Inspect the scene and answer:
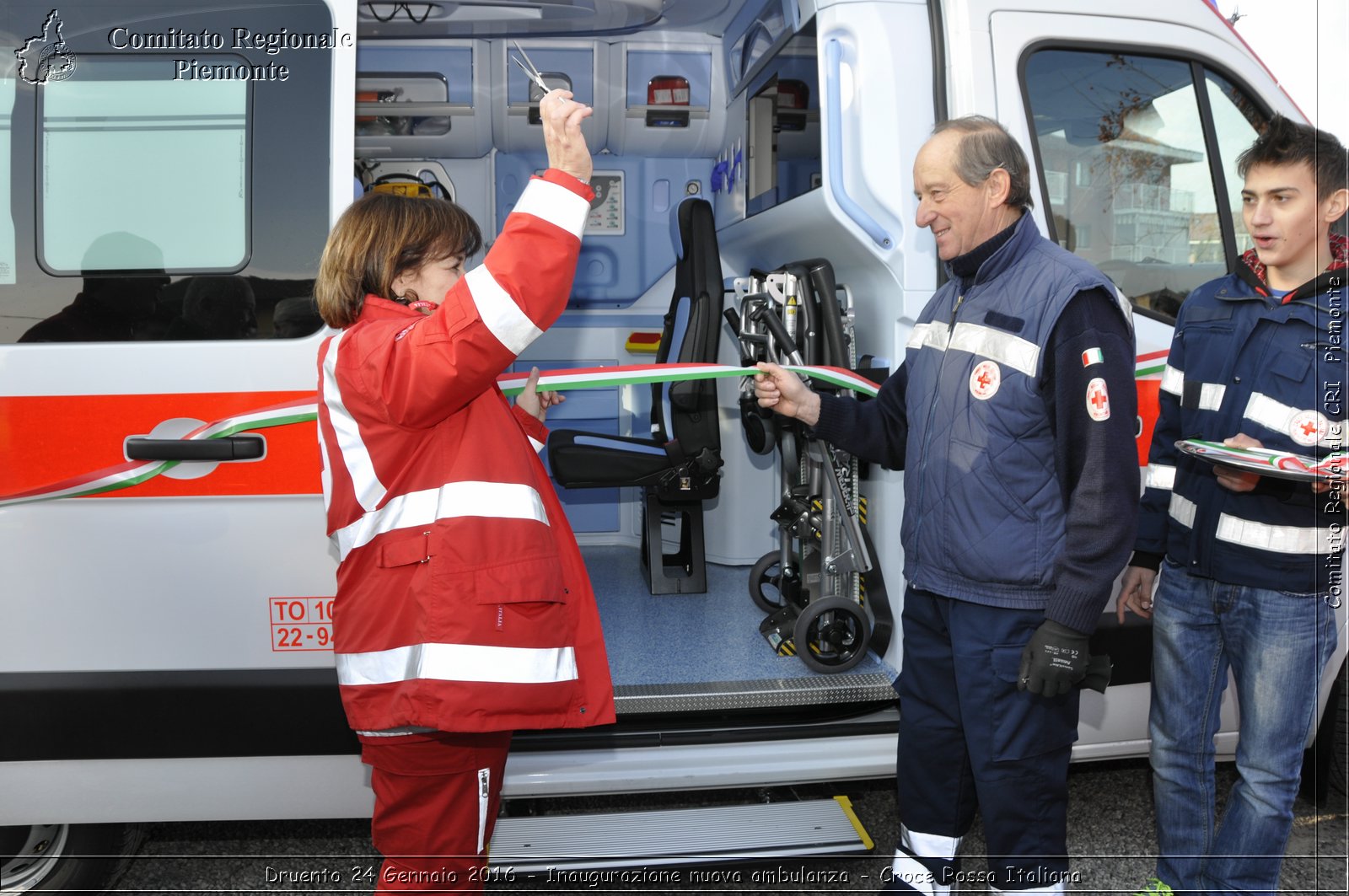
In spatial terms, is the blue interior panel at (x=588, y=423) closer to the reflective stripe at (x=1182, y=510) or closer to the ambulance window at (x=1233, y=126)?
the ambulance window at (x=1233, y=126)

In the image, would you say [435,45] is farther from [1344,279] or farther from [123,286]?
[1344,279]

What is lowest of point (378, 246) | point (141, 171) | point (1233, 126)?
point (378, 246)

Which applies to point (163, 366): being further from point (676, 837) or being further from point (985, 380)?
point (985, 380)

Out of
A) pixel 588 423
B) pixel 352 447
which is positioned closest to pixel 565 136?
pixel 352 447

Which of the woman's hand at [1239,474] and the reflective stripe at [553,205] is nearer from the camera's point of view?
the reflective stripe at [553,205]

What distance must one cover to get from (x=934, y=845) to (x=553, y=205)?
65.7 inches

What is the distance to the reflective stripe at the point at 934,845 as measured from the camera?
227cm

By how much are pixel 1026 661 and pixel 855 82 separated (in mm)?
1724

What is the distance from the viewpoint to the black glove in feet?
6.36

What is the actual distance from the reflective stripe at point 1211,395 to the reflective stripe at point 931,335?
0.67 metres

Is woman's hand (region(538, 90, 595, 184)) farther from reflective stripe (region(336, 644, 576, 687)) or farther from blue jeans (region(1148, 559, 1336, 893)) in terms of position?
blue jeans (region(1148, 559, 1336, 893))

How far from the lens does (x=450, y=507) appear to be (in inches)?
68.1

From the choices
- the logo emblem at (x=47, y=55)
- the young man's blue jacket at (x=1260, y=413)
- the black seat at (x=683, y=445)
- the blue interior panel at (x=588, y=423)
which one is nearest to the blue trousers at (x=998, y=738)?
the young man's blue jacket at (x=1260, y=413)

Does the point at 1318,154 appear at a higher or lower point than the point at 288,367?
higher
